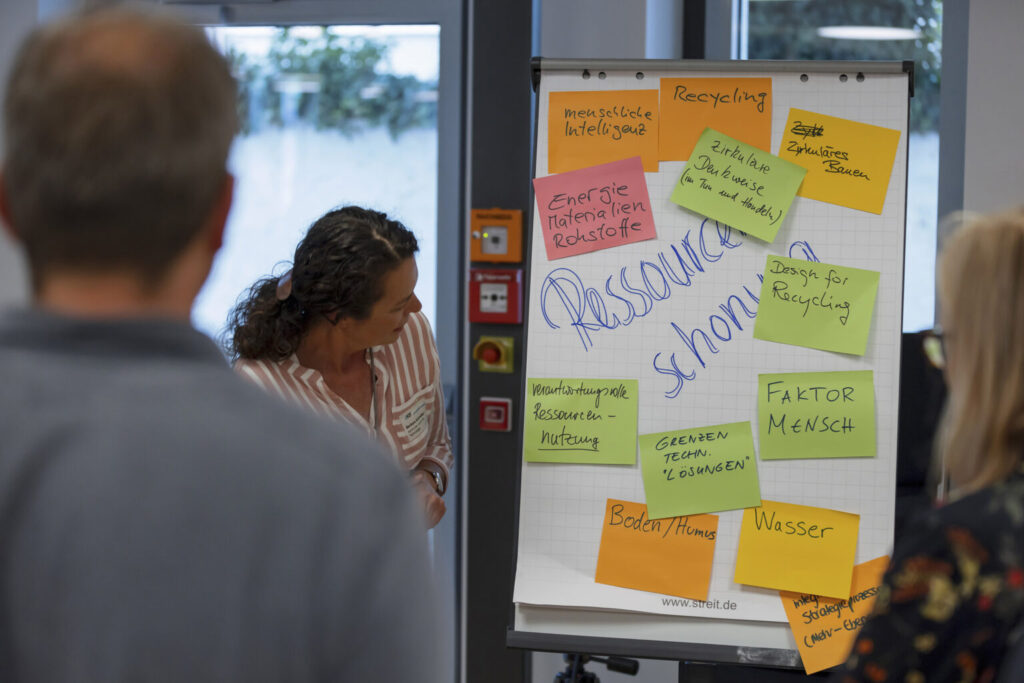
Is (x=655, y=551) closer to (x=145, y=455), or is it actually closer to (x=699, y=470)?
(x=699, y=470)

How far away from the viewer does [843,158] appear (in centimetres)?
164

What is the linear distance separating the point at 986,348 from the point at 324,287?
119cm

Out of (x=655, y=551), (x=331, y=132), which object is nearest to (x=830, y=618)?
(x=655, y=551)

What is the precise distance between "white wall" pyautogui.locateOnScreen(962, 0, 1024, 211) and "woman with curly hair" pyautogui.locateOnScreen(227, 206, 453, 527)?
131cm

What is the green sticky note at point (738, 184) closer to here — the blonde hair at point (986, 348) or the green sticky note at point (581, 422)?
the green sticky note at point (581, 422)

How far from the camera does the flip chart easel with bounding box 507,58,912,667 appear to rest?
1.58 metres

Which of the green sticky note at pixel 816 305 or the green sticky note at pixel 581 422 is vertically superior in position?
the green sticky note at pixel 816 305

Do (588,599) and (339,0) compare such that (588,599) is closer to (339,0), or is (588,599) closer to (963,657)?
(963,657)

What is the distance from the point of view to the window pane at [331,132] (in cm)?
262

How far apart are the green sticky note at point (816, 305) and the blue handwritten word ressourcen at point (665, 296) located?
0.02 m

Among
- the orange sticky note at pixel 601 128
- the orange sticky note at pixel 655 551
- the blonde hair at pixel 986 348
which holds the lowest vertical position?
the orange sticky note at pixel 655 551

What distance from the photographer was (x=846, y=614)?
1548mm

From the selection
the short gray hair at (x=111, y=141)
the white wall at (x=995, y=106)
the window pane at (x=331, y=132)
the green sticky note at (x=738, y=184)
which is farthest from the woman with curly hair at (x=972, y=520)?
the window pane at (x=331, y=132)

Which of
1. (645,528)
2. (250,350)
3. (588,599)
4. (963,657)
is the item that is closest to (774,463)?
(645,528)
